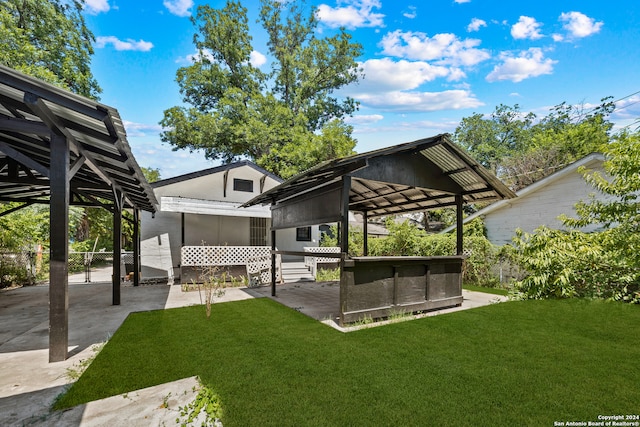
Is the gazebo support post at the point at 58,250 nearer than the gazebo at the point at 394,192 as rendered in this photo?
Yes

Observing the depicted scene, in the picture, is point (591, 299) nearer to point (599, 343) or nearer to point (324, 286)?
point (599, 343)

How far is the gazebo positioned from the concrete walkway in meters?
0.66

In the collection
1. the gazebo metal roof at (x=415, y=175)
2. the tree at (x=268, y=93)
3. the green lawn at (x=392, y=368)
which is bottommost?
the green lawn at (x=392, y=368)

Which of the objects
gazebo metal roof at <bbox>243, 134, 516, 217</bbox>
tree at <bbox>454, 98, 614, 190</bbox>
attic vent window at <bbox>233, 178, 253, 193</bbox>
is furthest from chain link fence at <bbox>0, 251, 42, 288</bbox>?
tree at <bbox>454, 98, 614, 190</bbox>

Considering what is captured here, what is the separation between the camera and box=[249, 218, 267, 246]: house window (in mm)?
12922

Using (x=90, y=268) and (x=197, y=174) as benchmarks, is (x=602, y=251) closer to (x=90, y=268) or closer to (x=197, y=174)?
(x=197, y=174)

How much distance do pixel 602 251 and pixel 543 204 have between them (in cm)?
456

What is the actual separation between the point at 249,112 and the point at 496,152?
24.4 meters

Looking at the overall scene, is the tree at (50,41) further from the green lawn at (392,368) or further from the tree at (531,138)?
the tree at (531,138)

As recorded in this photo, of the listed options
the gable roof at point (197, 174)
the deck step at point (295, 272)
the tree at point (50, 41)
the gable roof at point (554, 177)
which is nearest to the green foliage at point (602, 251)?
the gable roof at point (554, 177)

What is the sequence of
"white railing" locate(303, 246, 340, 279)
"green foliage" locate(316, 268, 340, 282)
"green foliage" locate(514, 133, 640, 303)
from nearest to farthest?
1. "green foliage" locate(514, 133, 640, 303)
2. "green foliage" locate(316, 268, 340, 282)
3. "white railing" locate(303, 246, 340, 279)

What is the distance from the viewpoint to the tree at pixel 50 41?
1448 centimetres

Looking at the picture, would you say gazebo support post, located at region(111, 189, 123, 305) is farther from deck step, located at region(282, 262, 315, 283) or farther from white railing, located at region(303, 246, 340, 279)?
white railing, located at region(303, 246, 340, 279)

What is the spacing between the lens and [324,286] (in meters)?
10.3
